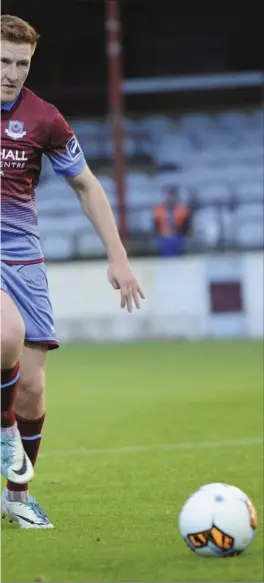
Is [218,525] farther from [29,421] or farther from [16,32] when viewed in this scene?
[16,32]

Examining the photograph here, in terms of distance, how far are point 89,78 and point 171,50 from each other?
1892 millimetres

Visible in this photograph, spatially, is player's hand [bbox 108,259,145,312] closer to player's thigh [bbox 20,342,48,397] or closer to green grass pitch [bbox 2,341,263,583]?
player's thigh [bbox 20,342,48,397]

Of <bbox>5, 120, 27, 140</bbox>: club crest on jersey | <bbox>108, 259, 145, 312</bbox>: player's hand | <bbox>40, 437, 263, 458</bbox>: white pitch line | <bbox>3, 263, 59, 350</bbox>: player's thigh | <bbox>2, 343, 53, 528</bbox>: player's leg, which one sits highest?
<bbox>5, 120, 27, 140</bbox>: club crest on jersey

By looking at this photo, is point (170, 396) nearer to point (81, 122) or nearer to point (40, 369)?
point (40, 369)

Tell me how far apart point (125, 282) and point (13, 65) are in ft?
3.23

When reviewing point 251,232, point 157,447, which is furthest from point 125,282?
point 251,232

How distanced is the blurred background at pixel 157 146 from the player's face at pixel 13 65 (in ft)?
42.8

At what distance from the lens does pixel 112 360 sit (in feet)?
53.7

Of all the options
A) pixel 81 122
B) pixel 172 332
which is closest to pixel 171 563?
pixel 172 332

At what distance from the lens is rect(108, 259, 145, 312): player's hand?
566cm

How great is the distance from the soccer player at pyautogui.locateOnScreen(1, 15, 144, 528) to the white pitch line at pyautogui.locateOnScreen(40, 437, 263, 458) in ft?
8.98

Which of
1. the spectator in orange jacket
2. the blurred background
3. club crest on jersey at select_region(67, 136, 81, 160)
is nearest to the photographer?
club crest on jersey at select_region(67, 136, 81, 160)

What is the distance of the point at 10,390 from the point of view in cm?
562

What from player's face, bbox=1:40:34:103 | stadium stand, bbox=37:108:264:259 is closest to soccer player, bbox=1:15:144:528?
player's face, bbox=1:40:34:103
